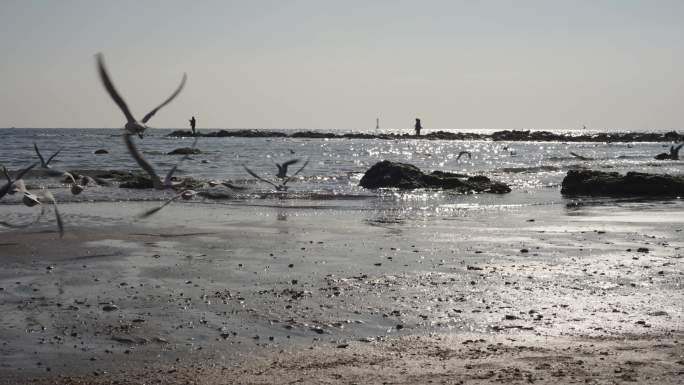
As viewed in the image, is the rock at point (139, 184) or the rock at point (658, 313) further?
the rock at point (139, 184)

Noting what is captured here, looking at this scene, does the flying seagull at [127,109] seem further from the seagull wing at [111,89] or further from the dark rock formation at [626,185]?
the dark rock formation at [626,185]

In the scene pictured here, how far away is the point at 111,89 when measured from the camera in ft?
20.0

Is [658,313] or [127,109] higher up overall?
[127,109]

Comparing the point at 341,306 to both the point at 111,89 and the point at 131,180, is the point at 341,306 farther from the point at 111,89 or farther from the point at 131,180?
the point at 131,180

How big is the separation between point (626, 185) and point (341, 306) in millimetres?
16598

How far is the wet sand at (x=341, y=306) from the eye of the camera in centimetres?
613

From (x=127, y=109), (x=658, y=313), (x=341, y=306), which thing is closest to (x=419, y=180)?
(x=341, y=306)

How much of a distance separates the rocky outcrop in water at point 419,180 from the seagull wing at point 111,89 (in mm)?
18966

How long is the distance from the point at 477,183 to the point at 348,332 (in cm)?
1851

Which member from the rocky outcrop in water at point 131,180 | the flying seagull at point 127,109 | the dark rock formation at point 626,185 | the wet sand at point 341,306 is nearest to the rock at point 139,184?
the rocky outcrop in water at point 131,180

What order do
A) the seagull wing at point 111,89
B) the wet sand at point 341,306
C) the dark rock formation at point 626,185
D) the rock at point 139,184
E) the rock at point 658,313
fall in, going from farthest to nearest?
1. the rock at point 139,184
2. the dark rock formation at point 626,185
3. the rock at point 658,313
4. the wet sand at point 341,306
5. the seagull wing at point 111,89

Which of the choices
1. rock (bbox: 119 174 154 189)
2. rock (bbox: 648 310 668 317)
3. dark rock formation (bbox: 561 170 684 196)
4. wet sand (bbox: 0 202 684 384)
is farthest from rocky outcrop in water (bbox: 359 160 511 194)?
rock (bbox: 648 310 668 317)

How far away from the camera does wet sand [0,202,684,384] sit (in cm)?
613

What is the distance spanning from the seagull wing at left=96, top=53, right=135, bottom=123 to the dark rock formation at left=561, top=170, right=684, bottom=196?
61.0 feet
